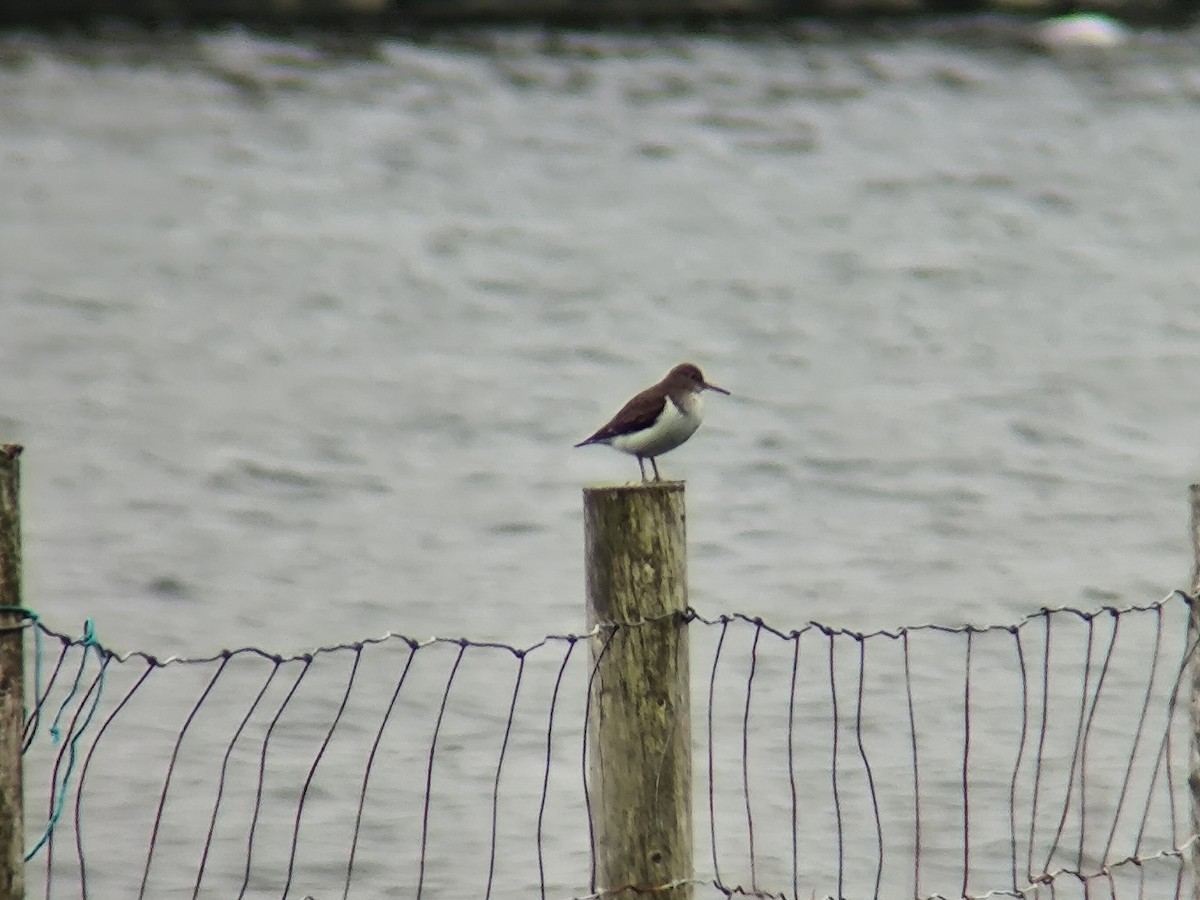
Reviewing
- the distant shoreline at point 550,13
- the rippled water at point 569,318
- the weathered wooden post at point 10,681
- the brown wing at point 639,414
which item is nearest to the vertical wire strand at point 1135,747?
the brown wing at point 639,414

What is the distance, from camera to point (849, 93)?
32.9 meters

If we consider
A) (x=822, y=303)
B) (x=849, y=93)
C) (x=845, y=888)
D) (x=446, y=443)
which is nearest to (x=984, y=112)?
(x=849, y=93)

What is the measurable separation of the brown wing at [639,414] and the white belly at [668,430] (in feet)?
0.06

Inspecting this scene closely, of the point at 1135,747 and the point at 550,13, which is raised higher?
the point at 550,13

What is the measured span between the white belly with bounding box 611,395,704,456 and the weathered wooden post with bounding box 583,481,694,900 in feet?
6.02

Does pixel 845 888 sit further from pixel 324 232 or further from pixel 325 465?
pixel 324 232

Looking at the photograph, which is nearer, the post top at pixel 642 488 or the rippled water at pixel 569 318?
the post top at pixel 642 488

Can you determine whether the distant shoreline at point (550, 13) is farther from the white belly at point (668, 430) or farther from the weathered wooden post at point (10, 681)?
the weathered wooden post at point (10, 681)

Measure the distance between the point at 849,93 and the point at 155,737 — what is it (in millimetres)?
23945

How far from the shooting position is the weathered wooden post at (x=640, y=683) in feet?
13.1

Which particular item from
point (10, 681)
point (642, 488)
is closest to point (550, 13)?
point (642, 488)

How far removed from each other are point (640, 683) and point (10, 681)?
127 cm

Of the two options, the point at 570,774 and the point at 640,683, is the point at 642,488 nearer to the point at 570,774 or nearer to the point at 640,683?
the point at 640,683

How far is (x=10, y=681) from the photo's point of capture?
340 centimetres
